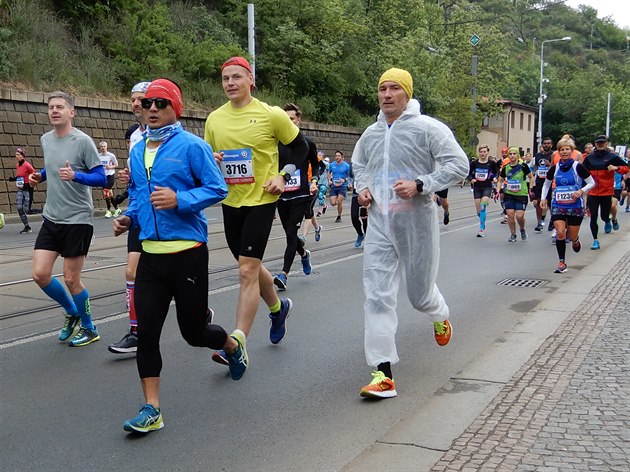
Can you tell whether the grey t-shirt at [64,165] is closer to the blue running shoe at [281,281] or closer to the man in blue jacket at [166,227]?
the man in blue jacket at [166,227]

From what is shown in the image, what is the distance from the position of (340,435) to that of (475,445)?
28.9 inches

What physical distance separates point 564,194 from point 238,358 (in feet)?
23.1

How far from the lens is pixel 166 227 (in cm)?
412

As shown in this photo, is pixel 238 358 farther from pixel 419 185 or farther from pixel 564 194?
pixel 564 194

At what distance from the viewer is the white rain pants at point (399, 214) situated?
15.7 ft

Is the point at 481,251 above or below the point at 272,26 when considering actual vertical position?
below

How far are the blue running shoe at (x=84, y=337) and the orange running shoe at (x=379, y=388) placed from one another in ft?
8.32

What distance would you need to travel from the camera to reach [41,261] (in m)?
5.70

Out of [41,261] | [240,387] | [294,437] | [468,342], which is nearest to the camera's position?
[294,437]

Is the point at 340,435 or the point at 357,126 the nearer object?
the point at 340,435

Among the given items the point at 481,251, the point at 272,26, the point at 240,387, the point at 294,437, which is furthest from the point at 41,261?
the point at 272,26

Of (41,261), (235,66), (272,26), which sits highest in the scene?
(272,26)

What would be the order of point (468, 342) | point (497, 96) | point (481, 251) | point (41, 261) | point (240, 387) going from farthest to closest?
1. point (497, 96)
2. point (481, 251)
3. point (468, 342)
4. point (41, 261)
5. point (240, 387)

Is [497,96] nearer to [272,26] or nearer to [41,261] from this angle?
[272,26]
